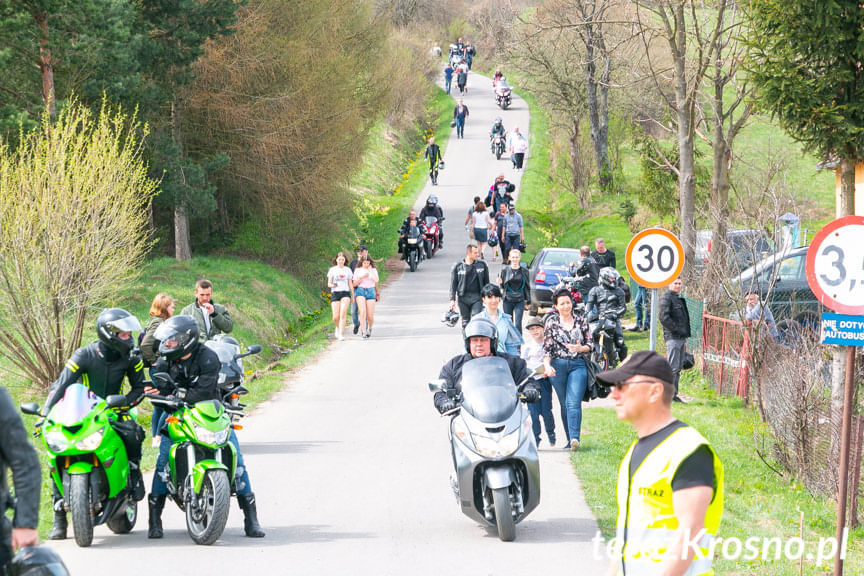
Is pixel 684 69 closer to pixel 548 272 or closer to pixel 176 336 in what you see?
pixel 548 272

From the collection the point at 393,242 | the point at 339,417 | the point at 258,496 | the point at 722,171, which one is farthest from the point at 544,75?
the point at 258,496

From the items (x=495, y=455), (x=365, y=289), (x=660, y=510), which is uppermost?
(x=365, y=289)

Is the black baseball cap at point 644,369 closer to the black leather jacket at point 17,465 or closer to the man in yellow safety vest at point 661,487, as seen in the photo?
the man in yellow safety vest at point 661,487

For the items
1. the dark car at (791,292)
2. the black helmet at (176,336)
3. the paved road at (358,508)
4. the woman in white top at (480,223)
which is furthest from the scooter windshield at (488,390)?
the woman in white top at (480,223)

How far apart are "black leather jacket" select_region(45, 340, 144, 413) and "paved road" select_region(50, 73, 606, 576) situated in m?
1.19

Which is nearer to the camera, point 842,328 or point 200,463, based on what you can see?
point 842,328

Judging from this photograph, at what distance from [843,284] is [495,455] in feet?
9.75

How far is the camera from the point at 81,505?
8328 mm

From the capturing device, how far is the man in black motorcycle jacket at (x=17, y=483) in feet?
15.9

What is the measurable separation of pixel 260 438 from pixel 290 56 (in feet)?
62.2

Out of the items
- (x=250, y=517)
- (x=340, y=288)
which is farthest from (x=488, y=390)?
(x=340, y=288)

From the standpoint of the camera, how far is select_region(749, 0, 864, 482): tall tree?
1384cm

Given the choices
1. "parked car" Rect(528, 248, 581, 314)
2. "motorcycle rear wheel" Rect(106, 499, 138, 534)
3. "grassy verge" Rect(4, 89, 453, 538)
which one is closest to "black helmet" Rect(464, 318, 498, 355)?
"motorcycle rear wheel" Rect(106, 499, 138, 534)

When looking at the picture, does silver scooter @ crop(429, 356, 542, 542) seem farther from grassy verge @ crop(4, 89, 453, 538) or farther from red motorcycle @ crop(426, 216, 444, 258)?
red motorcycle @ crop(426, 216, 444, 258)
